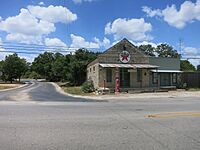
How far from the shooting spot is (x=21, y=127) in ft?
30.8

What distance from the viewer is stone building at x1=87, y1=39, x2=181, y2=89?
3403cm

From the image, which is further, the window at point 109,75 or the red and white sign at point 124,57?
the red and white sign at point 124,57

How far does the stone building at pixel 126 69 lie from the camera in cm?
3403

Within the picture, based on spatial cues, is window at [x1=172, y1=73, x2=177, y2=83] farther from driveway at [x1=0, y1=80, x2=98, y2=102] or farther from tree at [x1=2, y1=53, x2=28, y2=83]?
tree at [x1=2, y1=53, x2=28, y2=83]

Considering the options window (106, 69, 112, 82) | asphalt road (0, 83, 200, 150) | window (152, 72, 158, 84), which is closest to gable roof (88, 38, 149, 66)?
window (106, 69, 112, 82)

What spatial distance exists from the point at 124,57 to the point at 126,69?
155 centimetres

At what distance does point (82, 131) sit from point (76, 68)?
4333cm

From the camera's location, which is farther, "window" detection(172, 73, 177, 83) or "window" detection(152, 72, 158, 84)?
"window" detection(172, 73, 177, 83)

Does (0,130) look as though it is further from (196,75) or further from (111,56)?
(196,75)

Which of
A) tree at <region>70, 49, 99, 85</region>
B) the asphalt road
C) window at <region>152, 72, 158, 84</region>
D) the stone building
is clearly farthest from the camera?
tree at <region>70, 49, 99, 85</region>

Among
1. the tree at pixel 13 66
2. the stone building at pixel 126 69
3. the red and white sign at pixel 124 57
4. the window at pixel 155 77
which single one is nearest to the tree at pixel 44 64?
the tree at pixel 13 66

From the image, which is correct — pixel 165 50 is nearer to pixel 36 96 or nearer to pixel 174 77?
pixel 174 77

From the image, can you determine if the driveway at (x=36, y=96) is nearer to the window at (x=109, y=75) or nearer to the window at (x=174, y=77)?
the window at (x=109, y=75)

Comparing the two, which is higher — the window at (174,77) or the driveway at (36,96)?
the window at (174,77)
